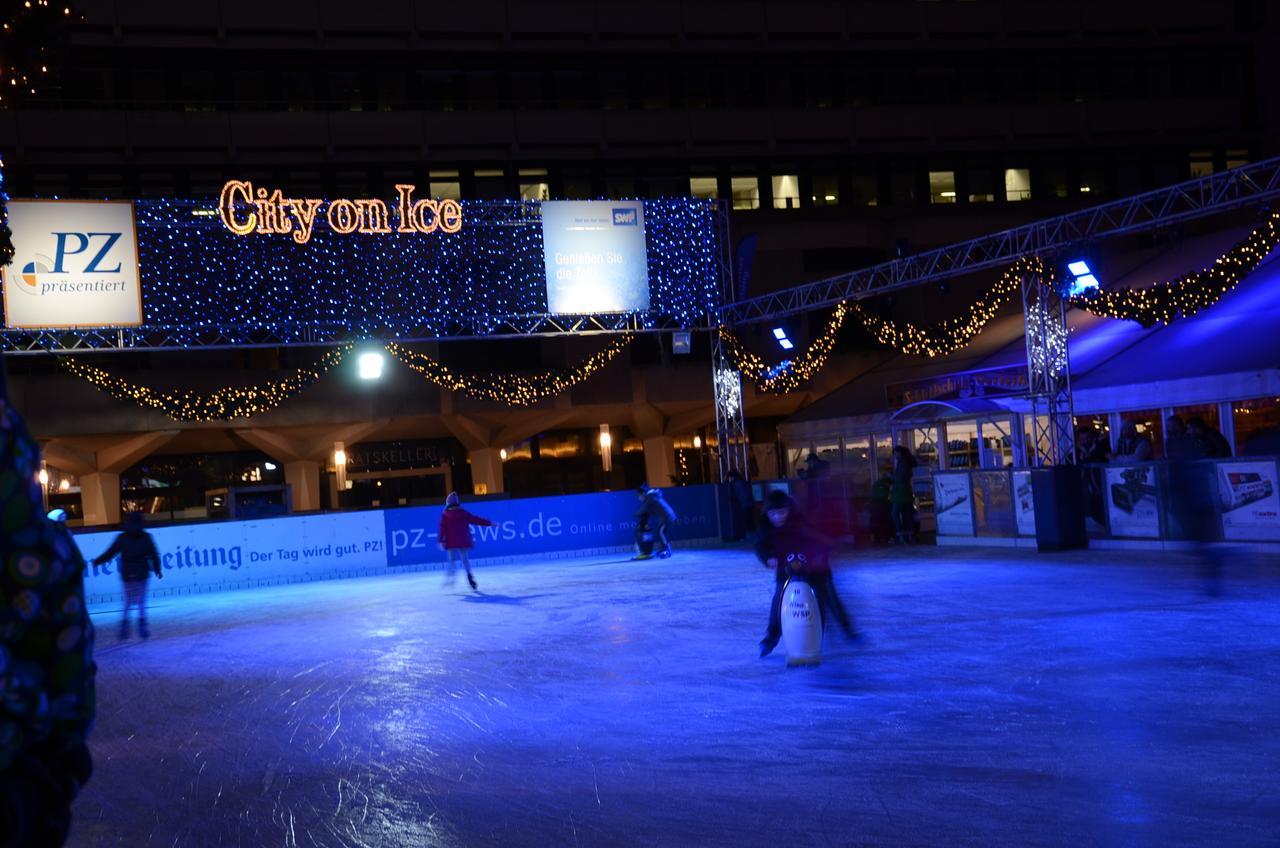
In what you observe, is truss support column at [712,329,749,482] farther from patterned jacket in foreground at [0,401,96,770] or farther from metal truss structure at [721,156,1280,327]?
patterned jacket in foreground at [0,401,96,770]

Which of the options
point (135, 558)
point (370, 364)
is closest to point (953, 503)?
point (370, 364)

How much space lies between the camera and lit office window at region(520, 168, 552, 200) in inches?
1592

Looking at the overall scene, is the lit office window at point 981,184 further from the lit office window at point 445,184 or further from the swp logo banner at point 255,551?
the swp logo banner at point 255,551

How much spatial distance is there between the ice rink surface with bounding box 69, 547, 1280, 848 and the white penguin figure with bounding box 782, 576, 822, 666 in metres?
0.25

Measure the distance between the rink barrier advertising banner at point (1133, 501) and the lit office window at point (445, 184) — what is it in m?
25.0

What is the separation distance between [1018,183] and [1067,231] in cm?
2366

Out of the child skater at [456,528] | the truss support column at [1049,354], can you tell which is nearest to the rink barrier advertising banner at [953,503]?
the truss support column at [1049,354]

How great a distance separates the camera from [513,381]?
37094 mm

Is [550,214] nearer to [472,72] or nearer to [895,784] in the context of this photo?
[472,72]

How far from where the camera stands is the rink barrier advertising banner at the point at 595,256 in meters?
26.4

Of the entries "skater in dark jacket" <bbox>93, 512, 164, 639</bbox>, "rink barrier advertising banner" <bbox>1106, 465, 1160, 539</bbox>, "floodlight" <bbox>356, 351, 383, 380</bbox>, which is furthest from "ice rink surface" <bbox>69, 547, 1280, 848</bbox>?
"floodlight" <bbox>356, 351, 383, 380</bbox>

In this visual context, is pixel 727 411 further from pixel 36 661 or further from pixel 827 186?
pixel 36 661

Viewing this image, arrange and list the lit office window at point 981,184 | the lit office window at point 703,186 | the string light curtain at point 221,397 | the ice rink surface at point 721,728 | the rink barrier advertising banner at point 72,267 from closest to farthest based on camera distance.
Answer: the ice rink surface at point 721,728 < the rink barrier advertising banner at point 72,267 < the string light curtain at point 221,397 < the lit office window at point 703,186 < the lit office window at point 981,184

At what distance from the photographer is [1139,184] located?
4306cm
